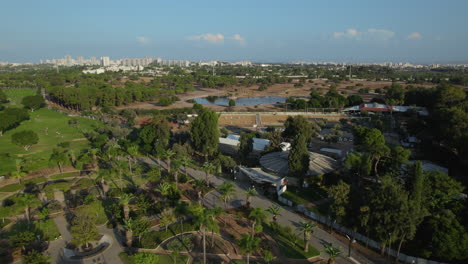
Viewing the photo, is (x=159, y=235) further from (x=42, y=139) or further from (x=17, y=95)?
(x=17, y=95)

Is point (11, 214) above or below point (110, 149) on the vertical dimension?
below

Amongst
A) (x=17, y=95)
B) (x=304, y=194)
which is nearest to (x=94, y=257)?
(x=304, y=194)

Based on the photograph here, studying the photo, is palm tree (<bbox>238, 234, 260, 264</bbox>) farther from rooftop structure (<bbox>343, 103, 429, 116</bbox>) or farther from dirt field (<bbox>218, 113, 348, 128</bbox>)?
rooftop structure (<bbox>343, 103, 429, 116</bbox>)

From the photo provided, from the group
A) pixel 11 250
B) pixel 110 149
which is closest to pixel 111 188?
pixel 110 149

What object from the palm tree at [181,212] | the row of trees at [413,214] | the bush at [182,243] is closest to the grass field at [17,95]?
the palm tree at [181,212]

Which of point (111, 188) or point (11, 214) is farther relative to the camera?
point (111, 188)

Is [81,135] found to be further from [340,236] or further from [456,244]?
[456,244]
